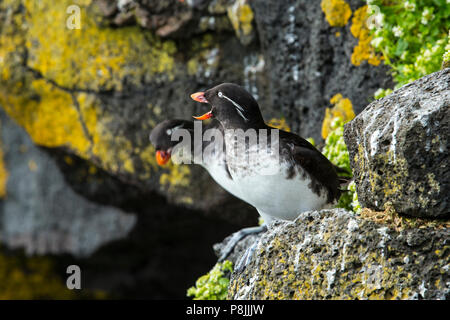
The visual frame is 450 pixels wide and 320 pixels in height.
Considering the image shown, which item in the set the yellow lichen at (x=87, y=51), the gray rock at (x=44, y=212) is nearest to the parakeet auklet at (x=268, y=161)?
the yellow lichen at (x=87, y=51)

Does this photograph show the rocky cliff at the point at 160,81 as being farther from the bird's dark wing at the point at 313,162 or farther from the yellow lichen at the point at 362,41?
the bird's dark wing at the point at 313,162

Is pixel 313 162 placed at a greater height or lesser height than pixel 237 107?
lesser

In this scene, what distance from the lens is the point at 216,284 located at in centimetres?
427

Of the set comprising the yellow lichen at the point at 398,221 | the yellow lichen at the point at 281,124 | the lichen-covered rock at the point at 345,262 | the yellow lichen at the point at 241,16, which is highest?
the yellow lichen at the point at 241,16

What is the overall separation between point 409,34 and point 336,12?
674mm

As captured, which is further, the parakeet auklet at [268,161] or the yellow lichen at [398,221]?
the parakeet auklet at [268,161]

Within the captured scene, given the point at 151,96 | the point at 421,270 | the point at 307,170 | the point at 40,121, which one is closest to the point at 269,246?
the point at 421,270

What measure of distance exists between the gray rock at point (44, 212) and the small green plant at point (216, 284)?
3311 millimetres

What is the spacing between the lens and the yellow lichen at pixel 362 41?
15.0 feet

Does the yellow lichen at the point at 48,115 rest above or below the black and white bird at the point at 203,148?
above

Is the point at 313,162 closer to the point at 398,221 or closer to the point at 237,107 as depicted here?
the point at 237,107

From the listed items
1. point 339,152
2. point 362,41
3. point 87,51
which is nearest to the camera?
point 339,152

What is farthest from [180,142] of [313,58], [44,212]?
[44,212]
